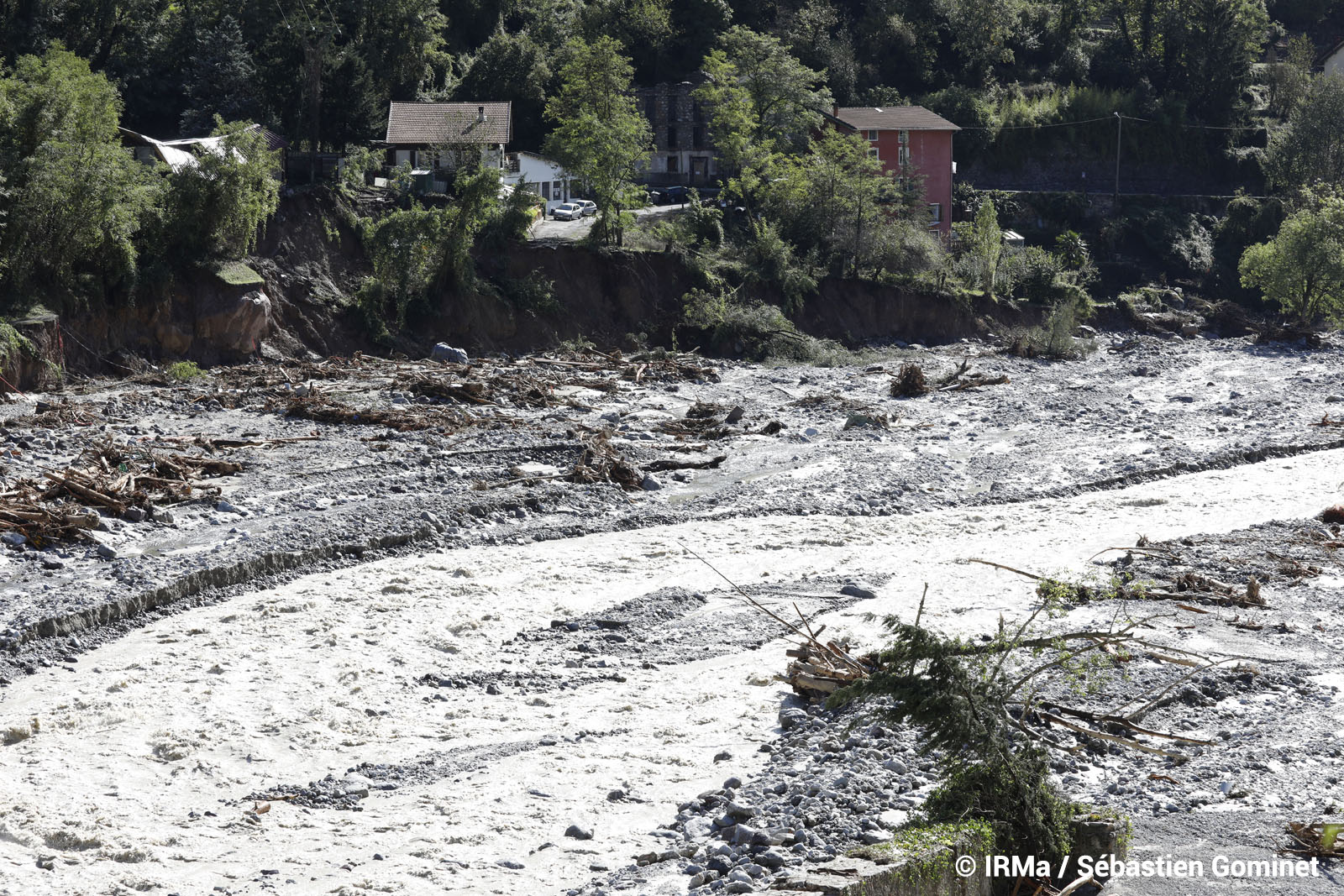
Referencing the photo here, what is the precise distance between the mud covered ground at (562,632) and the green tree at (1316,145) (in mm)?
49414

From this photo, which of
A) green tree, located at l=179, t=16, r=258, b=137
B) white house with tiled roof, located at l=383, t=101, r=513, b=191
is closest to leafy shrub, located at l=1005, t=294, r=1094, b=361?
white house with tiled roof, located at l=383, t=101, r=513, b=191

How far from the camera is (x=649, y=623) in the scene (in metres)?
15.5

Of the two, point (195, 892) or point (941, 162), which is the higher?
point (941, 162)

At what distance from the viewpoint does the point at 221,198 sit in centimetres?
3500

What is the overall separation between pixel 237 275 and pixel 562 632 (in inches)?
980

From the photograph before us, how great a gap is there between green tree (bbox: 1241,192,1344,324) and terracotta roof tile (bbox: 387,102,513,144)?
36.2m

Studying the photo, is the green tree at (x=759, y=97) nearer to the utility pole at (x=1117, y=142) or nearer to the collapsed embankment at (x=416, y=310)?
the collapsed embankment at (x=416, y=310)

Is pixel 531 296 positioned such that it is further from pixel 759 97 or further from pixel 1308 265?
pixel 1308 265

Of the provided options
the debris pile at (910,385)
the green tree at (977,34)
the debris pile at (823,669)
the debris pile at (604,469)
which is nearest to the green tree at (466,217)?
the debris pile at (910,385)

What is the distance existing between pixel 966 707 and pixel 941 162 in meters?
61.2

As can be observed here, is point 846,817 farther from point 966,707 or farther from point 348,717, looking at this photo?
point 348,717

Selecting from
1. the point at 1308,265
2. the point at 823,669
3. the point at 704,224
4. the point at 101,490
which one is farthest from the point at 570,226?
the point at 823,669

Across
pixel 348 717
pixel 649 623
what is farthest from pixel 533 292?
pixel 348 717

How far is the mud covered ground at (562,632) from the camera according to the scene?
938 cm
